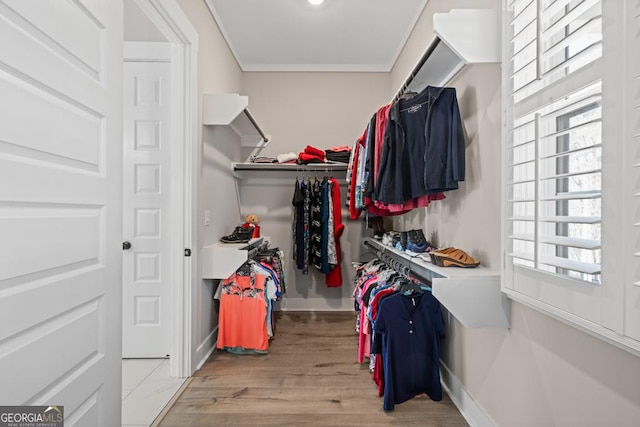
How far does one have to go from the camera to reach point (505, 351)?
5.49 feet

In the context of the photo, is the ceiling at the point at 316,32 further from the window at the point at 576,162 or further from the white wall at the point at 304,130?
the window at the point at 576,162

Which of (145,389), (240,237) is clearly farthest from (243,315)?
(145,389)

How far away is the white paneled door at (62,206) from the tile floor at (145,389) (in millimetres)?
795

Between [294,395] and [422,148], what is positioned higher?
[422,148]

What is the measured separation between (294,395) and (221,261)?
113 cm

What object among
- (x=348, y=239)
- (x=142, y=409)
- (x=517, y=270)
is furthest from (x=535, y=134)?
(x=348, y=239)

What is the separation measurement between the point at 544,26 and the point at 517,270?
3.00ft

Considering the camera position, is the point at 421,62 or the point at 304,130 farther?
the point at 304,130

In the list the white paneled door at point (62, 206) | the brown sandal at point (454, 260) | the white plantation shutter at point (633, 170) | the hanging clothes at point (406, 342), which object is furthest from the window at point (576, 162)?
the white paneled door at point (62, 206)

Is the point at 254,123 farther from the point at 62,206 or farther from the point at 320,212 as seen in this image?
the point at 62,206

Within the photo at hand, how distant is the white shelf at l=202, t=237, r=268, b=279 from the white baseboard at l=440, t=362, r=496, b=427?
1654 mm

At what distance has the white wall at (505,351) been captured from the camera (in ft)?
3.59

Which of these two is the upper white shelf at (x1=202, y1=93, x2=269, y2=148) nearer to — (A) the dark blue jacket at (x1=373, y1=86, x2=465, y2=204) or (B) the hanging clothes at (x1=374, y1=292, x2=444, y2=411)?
(A) the dark blue jacket at (x1=373, y1=86, x2=465, y2=204)

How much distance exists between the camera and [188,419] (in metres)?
2.03
